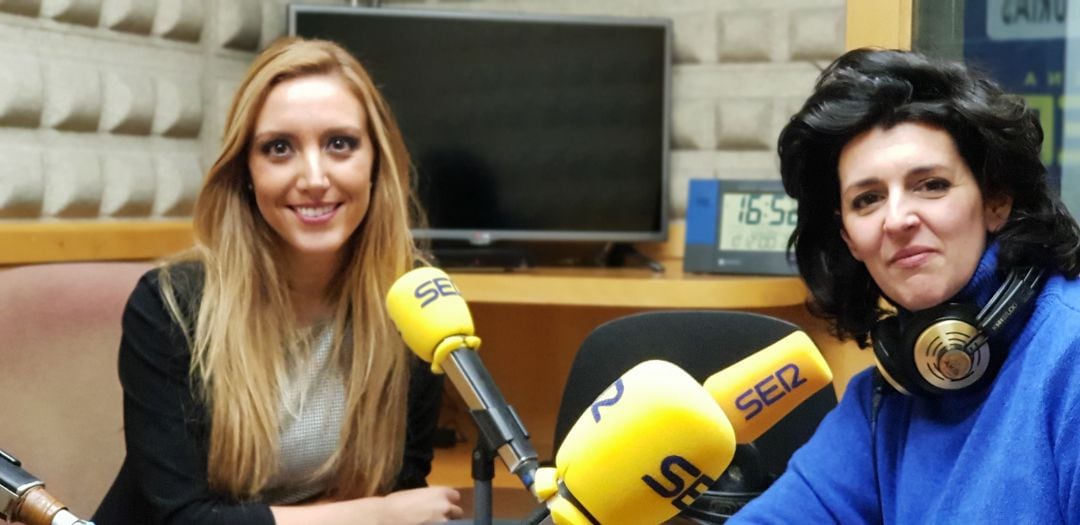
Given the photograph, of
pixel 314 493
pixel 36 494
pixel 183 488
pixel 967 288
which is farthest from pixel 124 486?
pixel 967 288

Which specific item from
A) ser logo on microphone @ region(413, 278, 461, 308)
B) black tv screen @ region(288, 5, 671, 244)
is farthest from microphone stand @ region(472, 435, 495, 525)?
black tv screen @ region(288, 5, 671, 244)

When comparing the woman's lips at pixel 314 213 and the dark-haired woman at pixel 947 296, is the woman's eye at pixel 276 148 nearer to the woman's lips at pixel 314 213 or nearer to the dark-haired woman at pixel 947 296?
the woman's lips at pixel 314 213

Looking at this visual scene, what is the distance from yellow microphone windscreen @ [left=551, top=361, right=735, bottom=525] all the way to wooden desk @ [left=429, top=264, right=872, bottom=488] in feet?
3.75

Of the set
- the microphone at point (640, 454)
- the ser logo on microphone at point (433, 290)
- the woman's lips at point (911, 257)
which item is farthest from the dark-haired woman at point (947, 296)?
the ser logo on microphone at point (433, 290)

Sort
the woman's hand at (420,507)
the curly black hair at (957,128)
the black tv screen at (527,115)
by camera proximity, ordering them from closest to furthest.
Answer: the curly black hair at (957,128) → the woman's hand at (420,507) → the black tv screen at (527,115)

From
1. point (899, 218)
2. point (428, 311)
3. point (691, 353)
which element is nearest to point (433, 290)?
point (428, 311)

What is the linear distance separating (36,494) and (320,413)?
3.18 feet

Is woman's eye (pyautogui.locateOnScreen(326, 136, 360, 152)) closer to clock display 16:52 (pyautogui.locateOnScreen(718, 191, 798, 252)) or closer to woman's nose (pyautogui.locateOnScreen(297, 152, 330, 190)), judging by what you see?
woman's nose (pyautogui.locateOnScreen(297, 152, 330, 190))

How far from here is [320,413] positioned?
1.92m

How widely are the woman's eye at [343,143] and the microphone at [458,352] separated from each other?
0.61 meters

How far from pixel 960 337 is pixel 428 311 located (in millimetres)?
482

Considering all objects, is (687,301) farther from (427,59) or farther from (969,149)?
(969,149)

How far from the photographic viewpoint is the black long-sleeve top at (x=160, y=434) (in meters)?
A: 1.81

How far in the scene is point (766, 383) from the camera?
131 centimetres
